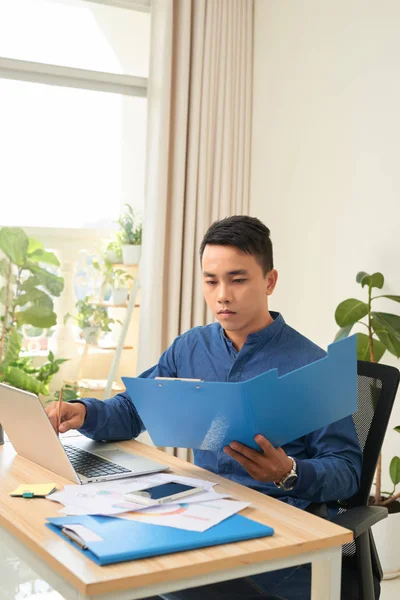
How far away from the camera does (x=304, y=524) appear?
1.46 meters

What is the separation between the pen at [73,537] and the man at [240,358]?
47 cm

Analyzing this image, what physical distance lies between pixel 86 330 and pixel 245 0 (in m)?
1.80

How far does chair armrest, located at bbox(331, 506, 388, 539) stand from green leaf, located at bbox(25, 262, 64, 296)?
7.82 feet

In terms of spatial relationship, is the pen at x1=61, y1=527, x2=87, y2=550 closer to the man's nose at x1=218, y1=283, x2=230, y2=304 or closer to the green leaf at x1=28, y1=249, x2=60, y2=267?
the man's nose at x1=218, y1=283, x2=230, y2=304

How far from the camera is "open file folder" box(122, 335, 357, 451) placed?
1.51 m

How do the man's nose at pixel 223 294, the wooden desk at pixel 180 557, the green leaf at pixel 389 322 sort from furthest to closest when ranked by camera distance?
the green leaf at pixel 389 322 < the man's nose at pixel 223 294 < the wooden desk at pixel 180 557

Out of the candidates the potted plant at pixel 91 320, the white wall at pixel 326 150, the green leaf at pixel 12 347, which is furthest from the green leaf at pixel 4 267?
the white wall at pixel 326 150

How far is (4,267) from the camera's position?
374cm

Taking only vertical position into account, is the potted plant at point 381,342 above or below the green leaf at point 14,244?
below

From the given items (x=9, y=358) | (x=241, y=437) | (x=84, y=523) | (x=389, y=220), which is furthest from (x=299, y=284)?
(x=84, y=523)

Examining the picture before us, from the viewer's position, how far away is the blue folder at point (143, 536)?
4.08ft

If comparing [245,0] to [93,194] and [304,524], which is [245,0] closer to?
[93,194]

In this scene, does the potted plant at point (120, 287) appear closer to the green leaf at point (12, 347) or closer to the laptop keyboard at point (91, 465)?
the green leaf at point (12, 347)

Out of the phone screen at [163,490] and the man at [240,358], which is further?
the man at [240,358]
